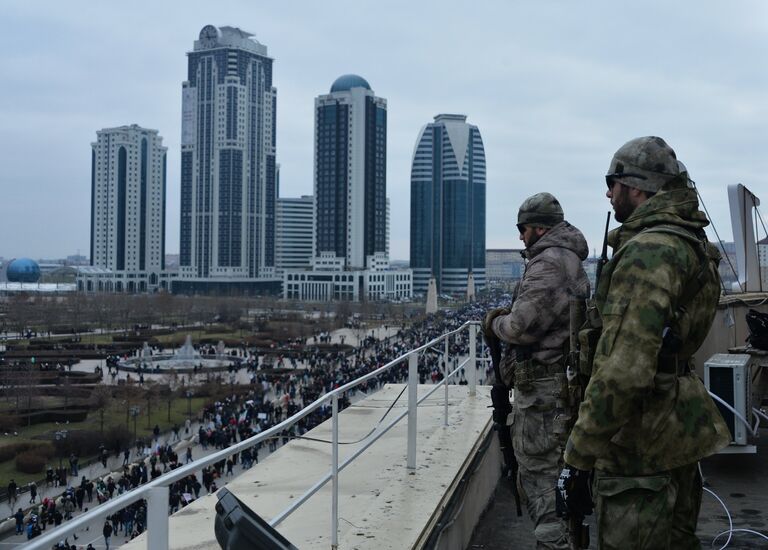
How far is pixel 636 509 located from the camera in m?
1.85

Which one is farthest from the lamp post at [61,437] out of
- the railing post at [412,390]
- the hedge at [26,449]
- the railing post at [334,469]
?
the railing post at [334,469]

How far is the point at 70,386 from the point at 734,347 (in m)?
30.2

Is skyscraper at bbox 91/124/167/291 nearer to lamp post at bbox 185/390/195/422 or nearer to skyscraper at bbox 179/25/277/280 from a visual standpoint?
skyscraper at bbox 179/25/277/280

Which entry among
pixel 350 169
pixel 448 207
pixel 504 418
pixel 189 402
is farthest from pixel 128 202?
pixel 504 418

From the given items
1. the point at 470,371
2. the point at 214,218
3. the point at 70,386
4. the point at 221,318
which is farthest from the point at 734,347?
the point at 214,218

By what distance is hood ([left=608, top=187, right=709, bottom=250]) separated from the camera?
194 cm

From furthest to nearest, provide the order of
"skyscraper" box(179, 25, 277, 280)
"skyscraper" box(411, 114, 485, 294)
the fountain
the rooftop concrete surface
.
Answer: "skyscraper" box(411, 114, 485, 294), "skyscraper" box(179, 25, 277, 280), the fountain, the rooftop concrete surface

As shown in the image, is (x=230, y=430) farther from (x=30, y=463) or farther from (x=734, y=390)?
(x=734, y=390)

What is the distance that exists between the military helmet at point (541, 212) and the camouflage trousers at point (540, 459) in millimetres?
657

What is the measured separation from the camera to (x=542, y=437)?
2.79m

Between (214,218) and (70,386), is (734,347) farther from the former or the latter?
(214,218)

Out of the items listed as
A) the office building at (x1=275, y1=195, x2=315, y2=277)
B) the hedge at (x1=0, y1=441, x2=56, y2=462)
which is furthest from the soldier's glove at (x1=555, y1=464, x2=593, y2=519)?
the office building at (x1=275, y1=195, x2=315, y2=277)

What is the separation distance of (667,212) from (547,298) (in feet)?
2.91

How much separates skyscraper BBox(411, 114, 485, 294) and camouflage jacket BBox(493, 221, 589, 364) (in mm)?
102050
